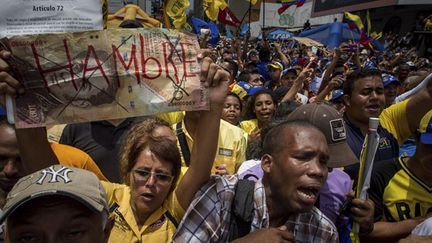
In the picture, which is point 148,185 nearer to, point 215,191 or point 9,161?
point 215,191

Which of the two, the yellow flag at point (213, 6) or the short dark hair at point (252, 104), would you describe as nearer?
the short dark hair at point (252, 104)

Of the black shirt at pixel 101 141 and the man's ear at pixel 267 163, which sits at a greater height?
the man's ear at pixel 267 163

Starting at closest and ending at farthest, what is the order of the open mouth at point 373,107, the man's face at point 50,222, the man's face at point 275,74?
the man's face at point 50,222, the open mouth at point 373,107, the man's face at point 275,74

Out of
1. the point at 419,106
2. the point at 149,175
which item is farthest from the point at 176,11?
the point at 149,175

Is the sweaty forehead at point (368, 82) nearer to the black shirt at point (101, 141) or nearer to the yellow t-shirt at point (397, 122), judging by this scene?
the yellow t-shirt at point (397, 122)

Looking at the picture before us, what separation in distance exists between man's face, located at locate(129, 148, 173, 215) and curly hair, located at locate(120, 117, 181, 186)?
0.02 metres

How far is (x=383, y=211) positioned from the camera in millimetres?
2309

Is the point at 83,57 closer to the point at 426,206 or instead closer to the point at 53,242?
the point at 53,242

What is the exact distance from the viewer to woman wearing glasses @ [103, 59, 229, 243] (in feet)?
5.91

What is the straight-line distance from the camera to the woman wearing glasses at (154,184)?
70.9 inches

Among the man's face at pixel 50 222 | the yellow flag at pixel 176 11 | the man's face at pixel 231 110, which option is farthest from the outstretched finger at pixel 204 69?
the yellow flag at pixel 176 11

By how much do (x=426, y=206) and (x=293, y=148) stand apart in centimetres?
98

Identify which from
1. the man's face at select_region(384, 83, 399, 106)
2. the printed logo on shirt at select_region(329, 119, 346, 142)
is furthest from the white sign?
the man's face at select_region(384, 83, 399, 106)

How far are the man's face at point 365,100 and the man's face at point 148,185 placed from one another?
182 centimetres
